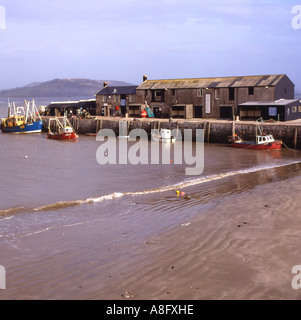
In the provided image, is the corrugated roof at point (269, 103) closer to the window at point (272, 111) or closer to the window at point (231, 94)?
the window at point (272, 111)

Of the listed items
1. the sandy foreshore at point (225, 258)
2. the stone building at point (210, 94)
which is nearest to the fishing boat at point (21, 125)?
the stone building at point (210, 94)

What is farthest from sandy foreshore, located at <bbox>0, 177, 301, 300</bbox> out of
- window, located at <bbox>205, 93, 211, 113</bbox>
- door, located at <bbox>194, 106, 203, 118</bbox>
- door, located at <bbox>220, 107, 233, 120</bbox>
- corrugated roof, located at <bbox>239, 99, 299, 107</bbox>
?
door, located at <bbox>194, 106, 203, 118</bbox>

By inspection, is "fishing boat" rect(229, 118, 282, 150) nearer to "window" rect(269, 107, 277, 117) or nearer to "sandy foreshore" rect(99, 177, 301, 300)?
"window" rect(269, 107, 277, 117)

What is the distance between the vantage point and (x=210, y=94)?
57.8 metres

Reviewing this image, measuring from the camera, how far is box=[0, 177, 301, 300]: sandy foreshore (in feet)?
31.6

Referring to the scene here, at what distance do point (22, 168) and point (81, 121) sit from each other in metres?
32.7

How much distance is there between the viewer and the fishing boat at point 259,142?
41.9m

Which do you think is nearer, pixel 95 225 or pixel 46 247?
pixel 46 247

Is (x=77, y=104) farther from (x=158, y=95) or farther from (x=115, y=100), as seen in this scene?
(x=158, y=95)

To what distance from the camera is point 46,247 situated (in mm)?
13289

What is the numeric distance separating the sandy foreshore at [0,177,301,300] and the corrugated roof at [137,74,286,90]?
4130 centimetres

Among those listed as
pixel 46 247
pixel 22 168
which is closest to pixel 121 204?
pixel 46 247

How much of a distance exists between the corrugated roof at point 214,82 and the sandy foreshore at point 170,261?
4130 centimetres
